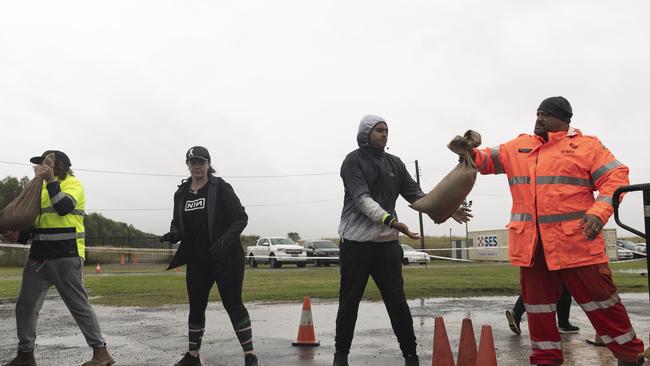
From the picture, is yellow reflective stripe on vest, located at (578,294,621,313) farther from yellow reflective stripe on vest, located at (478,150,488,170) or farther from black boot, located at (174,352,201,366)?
black boot, located at (174,352,201,366)

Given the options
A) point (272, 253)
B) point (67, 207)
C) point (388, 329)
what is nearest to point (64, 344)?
point (67, 207)

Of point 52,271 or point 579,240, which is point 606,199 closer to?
point 579,240

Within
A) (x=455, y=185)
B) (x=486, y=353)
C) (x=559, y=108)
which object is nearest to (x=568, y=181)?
(x=559, y=108)

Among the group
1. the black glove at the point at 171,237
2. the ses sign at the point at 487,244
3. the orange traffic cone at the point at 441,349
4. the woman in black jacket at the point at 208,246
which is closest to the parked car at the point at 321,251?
the ses sign at the point at 487,244

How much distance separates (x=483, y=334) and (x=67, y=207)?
3572 mm

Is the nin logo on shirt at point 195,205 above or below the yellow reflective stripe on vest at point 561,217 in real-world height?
above

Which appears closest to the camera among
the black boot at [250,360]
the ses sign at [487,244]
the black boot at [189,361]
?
the black boot at [250,360]

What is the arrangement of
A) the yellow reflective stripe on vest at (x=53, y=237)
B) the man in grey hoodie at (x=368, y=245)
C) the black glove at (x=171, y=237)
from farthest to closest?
the black glove at (x=171, y=237)
the yellow reflective stripe on vest at (x=53, y=237)
the man in grey hoodie at (x=368, y=245)

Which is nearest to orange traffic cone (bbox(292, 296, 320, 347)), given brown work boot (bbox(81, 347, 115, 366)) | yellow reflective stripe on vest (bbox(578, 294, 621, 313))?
brown work boot (bbox(81, 347, 115, 366))

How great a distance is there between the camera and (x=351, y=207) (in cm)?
516

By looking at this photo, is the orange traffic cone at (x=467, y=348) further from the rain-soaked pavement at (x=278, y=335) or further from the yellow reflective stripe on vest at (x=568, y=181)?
the yellow reflective stripe on vest at (x=568, y=181)

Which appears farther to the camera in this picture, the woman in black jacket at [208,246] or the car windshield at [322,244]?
the car windshield at [322,244]

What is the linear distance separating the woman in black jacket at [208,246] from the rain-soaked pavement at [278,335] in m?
0.40

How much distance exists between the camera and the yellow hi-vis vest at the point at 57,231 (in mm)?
5453
